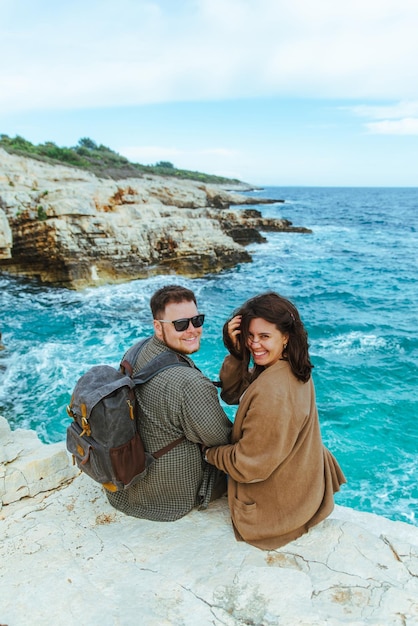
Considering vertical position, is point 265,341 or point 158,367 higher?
point 265,341

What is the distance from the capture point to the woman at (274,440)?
2568 millimetres

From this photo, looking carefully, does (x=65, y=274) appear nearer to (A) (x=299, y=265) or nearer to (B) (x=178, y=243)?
(B) (x=178, y=243)

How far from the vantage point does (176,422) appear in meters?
2.82

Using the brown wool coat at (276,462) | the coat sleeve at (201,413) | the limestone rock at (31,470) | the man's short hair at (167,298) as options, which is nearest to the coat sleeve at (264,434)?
the brown wool coat at (276,462)

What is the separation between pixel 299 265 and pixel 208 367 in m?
15.1

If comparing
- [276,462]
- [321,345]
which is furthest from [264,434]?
[321,345]

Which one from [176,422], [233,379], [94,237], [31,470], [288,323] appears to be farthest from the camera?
[94,237]

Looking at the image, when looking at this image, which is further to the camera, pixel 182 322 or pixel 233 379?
pixel 233 379

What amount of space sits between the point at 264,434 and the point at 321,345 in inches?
385

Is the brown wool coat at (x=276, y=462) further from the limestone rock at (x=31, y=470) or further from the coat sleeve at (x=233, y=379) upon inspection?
the limestone rock at (x=31, y=470)

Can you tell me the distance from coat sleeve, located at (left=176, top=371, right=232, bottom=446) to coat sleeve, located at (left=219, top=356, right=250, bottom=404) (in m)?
0.43

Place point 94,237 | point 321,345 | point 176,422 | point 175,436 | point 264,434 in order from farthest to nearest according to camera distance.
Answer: point 94,237, point 321,345, point 175,436, point 176,422, point 264,434

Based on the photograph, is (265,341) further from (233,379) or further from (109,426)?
(109,426)

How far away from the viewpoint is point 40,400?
347 inches
